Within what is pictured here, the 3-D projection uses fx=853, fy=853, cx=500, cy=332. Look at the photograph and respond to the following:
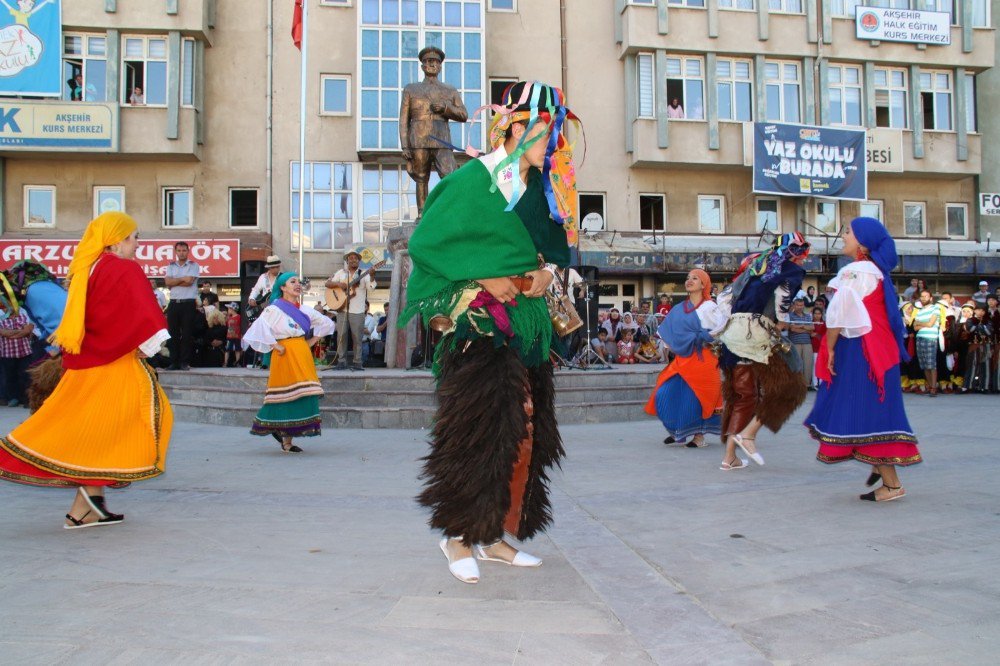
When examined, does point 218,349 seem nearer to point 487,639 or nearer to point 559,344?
point 559,344

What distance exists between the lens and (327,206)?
26.2 metres

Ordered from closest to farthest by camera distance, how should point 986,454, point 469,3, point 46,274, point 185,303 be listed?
point 46,274 → point 986,454 → point 185,303 → point 469,3

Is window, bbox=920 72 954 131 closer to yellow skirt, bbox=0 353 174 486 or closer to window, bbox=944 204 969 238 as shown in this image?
window, bbox=944 204 969 238

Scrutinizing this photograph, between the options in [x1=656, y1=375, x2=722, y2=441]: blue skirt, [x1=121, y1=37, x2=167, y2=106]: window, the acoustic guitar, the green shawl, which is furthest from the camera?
[x1=121, y1=37, x2=167, y2=106]: window

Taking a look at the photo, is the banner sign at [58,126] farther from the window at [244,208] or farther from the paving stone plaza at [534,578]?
the paving stone plaza at [534,578]

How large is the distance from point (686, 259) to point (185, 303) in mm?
16948

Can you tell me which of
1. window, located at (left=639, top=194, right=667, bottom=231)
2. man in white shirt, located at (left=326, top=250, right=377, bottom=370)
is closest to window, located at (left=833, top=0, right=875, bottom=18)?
window, located at (left=639, top=194, right=667, bottom=231)

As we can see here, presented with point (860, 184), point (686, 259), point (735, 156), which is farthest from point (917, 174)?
point (686, 259)

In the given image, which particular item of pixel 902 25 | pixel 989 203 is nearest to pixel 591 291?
pixel 902 25

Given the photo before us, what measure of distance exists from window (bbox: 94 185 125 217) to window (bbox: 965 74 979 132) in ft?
89.6

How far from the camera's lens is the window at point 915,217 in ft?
95.1

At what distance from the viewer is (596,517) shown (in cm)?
482

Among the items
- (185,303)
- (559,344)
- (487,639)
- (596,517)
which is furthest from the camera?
(185,303)

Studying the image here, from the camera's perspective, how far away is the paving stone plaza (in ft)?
8.96
